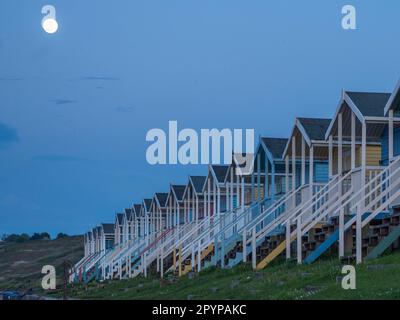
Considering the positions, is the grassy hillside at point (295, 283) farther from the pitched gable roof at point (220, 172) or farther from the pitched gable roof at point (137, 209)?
the pitched gable roof at point (137, 209)

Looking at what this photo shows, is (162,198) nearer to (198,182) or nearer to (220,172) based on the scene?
(198,182)

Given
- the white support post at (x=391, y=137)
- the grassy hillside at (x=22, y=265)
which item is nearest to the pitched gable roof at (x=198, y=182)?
the grassy hillside at (x=22, y=265)

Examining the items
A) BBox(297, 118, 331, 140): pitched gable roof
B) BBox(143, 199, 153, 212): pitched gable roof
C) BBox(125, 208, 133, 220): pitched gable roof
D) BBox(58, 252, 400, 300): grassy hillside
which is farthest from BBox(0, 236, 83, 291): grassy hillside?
BBox(125, 208, 133, 220): pitched gable roof

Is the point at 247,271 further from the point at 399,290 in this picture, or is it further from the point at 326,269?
the point at 399,290

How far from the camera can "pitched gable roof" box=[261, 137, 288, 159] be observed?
25614 millimetres

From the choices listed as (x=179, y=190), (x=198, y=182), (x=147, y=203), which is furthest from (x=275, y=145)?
(x=147, y=203)

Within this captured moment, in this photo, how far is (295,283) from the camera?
14.8 metres

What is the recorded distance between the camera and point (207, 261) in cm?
2683

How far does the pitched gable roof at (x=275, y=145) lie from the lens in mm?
25614

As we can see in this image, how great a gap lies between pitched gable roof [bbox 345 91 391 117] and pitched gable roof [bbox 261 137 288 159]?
583 centimetres

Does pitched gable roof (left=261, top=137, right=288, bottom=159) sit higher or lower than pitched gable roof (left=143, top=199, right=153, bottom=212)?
higher

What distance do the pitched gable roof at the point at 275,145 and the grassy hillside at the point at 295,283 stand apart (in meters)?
4.55

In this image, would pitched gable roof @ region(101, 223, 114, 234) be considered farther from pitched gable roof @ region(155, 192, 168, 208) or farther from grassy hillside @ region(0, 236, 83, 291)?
grassy hillside @ region(0, 236, 83, 291)

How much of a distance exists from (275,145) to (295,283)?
11531 mm
